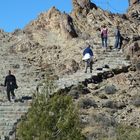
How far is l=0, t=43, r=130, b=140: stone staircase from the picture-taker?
2511 centimetres

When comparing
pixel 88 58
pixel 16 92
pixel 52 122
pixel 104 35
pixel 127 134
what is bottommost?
pixel 127 134

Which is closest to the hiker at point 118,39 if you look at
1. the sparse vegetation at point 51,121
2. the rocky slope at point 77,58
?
the rocky slope at point 77,58

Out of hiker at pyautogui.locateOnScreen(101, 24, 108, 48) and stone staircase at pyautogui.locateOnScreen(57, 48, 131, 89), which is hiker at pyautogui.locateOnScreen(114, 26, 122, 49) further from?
stone staircase at pyautogui.locateOnScreen(57, 48, 131, 89)

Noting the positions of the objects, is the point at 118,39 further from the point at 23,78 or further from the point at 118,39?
the point at 23,78

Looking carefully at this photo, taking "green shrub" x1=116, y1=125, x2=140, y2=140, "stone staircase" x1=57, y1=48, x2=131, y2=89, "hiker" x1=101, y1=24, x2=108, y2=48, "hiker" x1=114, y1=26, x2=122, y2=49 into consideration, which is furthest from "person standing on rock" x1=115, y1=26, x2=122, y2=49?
"green shrub" x1=116, y1=125, x2=140, y2=140

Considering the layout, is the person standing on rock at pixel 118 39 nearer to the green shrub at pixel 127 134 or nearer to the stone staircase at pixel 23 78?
the stone staircase at pixel 23 78

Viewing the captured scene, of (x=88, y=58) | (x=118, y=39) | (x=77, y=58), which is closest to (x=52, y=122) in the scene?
(x=88, y=58)

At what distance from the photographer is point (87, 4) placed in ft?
134

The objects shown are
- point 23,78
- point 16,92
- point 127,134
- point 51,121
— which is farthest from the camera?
point 23,78

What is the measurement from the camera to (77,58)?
35.8 meters

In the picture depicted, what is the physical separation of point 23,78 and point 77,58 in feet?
12.5

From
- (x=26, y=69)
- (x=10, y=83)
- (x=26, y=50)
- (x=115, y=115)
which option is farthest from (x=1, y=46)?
(x=115, y=115)

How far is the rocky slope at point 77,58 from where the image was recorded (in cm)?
2719

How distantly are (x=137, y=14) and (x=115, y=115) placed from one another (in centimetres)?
1758
